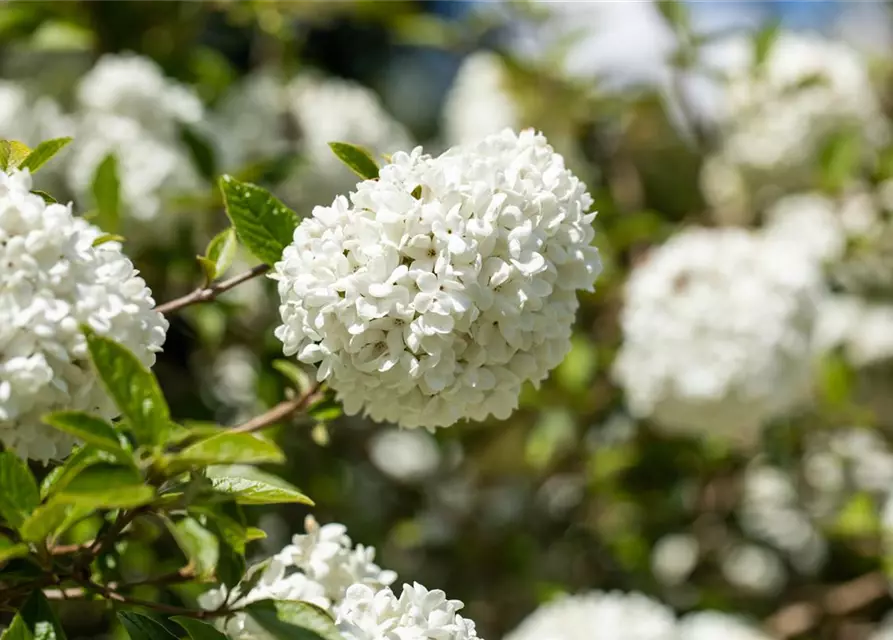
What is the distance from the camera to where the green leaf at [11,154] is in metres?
1.00

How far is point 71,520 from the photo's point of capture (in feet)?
2.80

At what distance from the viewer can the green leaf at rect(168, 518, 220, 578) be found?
1056 millimetres

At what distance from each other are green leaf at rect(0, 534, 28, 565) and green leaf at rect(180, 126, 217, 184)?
1.38 m

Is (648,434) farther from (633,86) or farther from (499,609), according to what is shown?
(633,86)

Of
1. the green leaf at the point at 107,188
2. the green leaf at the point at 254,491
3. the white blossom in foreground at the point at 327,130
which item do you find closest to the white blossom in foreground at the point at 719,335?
the white blossom in foreground at the point at 327,130

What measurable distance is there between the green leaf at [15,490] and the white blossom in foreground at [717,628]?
5.09 ft

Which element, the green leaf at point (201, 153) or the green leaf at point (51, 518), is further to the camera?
the green leaf at point (201, 153)

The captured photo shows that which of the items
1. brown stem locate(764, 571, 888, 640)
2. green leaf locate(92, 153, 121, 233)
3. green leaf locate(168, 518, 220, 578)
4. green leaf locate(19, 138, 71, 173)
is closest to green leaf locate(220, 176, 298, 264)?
green leaf locate(19, 138, 71, 173)

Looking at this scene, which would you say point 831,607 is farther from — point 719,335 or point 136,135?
point 136,135

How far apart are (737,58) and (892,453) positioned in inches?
48.6

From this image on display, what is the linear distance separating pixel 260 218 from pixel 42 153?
8.6 inches

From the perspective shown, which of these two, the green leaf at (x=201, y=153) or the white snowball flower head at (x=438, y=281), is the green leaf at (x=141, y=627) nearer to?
the white snowball flower head at (x=438, y=281)

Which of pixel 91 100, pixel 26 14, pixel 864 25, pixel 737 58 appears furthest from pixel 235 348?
pixel 864 25

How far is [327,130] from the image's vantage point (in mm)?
2619
